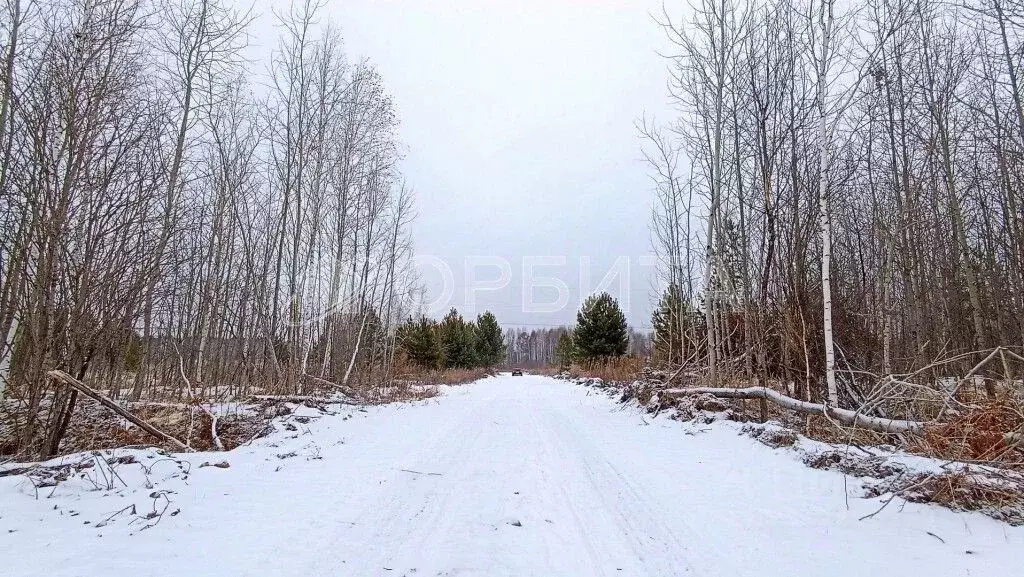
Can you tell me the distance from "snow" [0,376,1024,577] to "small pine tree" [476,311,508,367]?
37.0 metres

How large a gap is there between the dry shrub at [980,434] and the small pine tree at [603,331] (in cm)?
2494

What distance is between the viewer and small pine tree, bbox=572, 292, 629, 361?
94.3 ft

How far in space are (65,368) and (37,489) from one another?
6.31 feet

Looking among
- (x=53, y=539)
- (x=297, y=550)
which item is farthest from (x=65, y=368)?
(x=297, y=550)

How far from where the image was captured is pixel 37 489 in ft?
11.2

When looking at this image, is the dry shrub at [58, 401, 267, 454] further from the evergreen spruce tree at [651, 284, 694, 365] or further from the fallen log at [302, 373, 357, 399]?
the evergreen spruce tree at [651, 284, 694, 365]

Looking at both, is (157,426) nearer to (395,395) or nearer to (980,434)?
(395,395)

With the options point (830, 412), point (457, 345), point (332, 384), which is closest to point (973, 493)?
point (830, 412)

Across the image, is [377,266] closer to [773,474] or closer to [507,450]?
[507,450]

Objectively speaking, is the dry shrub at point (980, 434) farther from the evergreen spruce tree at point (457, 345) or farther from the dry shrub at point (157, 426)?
the evergreen spruce tree at point (457, 345)

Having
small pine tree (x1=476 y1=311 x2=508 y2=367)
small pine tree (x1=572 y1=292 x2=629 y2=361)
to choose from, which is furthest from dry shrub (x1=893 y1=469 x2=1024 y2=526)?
small pine tree (x1=476 y1=311 x2=508 y2=367)

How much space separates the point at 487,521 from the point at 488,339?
41.2m

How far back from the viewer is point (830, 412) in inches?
207

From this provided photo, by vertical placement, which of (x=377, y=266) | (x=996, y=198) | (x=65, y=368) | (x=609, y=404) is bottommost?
(x=609, y=404)
